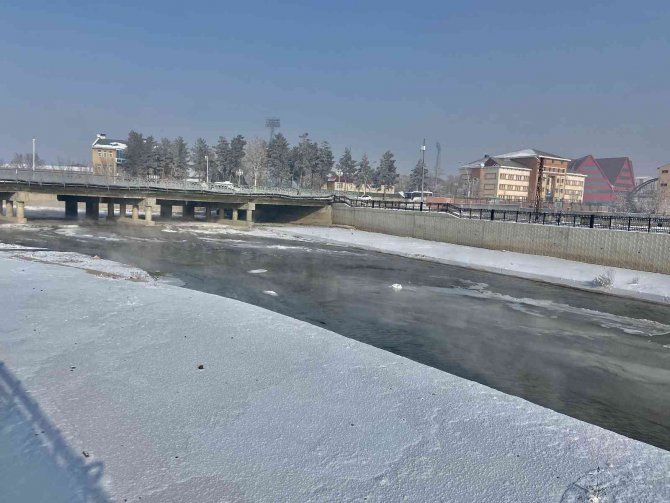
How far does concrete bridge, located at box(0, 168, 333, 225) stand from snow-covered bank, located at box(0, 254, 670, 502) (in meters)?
53.2

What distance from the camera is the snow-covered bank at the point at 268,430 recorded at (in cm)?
695

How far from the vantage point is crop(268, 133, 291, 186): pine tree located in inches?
5268

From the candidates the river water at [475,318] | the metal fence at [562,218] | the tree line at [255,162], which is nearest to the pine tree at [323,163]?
the tree line at [255,162]

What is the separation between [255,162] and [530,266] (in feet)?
366

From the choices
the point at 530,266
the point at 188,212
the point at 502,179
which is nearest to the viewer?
the point at 530,266

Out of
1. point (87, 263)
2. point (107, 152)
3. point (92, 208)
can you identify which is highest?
point (107, 152)

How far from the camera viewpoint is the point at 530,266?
1428 inches

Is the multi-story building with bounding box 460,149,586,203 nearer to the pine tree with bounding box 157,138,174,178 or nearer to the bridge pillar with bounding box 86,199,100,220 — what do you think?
the pine tree with bounding box 157,138,174,178

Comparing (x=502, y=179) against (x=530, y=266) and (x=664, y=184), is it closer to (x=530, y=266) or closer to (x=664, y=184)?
(x=664, y=184)

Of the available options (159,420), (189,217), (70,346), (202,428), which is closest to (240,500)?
(202,428)

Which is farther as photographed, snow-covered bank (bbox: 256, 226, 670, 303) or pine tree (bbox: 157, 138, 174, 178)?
pine tree (bbox: 157, 138, 174, 178)

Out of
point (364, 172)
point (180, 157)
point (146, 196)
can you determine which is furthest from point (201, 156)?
point (146, 196)

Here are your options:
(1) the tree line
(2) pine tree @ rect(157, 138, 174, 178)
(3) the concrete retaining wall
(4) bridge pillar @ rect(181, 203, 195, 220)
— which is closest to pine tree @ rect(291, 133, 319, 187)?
(1) the tree line

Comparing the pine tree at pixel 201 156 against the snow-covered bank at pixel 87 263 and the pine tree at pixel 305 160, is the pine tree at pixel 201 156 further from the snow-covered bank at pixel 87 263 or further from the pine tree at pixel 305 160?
the snow-covered bank at pixel 87 263
